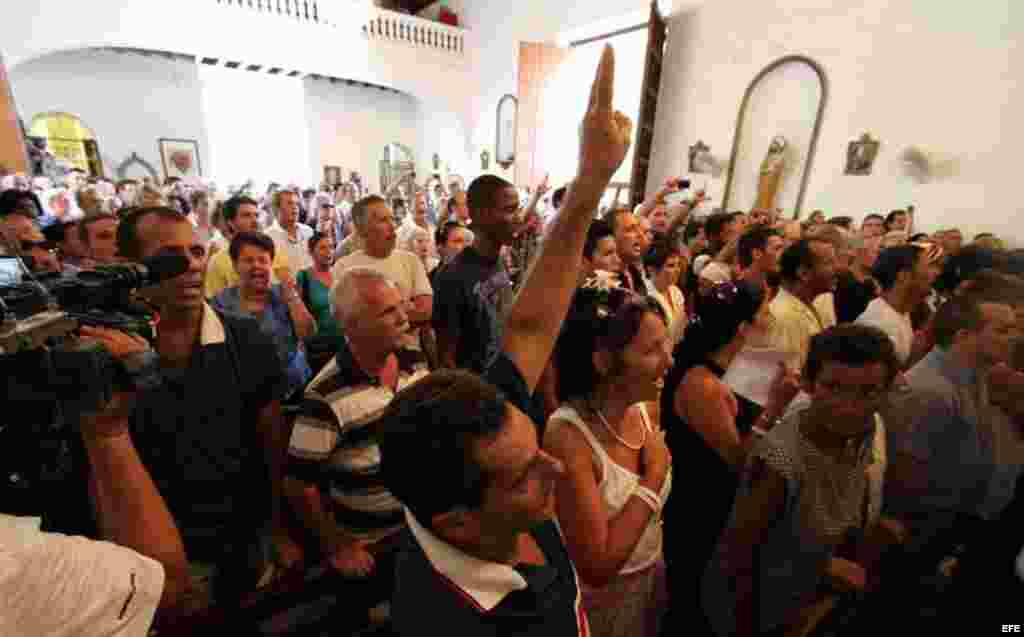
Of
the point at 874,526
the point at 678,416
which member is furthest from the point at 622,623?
the point at 874,526

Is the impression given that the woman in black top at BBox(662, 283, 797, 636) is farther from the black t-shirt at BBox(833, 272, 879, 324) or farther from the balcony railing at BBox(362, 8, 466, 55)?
the balcony railing at BBox(362, 8, 466, 55)

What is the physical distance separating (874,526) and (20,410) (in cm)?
210

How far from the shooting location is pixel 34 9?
873 cm

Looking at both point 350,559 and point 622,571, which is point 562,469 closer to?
point 622,571

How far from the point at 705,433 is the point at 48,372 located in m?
1.57

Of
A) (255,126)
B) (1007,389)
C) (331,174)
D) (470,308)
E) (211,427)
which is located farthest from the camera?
(331,174)

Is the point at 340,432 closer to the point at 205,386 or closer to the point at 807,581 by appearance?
the point at 205,386

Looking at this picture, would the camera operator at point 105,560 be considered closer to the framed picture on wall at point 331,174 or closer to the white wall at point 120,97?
the white wall at point 120,97

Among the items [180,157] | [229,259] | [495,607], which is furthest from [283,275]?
[180,157]

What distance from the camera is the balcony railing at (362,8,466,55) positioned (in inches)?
500

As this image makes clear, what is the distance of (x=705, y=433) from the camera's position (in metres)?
1.52

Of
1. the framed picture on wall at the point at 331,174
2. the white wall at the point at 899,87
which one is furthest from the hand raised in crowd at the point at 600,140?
the framed picture on wall at the point at 331,174

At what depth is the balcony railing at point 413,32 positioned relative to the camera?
12.7 m

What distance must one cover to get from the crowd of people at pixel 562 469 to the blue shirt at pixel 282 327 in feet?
2.36
